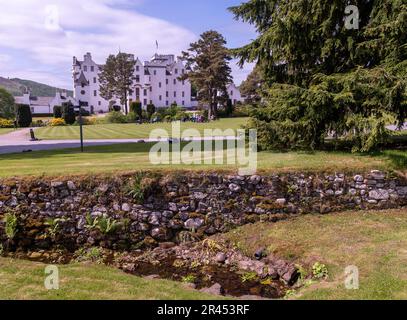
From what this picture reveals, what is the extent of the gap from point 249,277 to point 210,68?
4337cm

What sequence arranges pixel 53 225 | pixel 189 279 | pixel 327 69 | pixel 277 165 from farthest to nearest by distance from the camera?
pixel 327 69 < pixel 277 165 < pixel 53 225 < pixel 189 279

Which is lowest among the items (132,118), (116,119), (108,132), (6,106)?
(108,132)

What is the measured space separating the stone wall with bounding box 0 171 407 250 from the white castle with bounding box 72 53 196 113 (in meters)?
71.6

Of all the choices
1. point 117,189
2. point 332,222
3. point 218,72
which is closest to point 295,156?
point 332,222

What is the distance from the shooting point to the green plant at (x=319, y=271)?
7156 mm

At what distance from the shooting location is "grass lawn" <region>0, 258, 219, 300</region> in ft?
19.6

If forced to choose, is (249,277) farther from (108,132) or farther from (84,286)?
(108,132)

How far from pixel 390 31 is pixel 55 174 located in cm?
1044

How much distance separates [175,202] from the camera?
10070mm

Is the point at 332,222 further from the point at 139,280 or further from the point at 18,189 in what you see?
the point at 18,189

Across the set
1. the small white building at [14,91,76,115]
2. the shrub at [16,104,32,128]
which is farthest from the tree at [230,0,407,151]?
the small white building at [14,91,76,115]

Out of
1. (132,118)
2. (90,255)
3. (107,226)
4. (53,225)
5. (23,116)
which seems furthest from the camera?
(132,118)

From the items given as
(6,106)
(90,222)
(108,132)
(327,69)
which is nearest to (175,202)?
(90,222)

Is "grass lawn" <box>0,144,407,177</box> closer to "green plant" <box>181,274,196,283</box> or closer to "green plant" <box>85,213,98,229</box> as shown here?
"green plant" <box>85,213,98,229</box>
